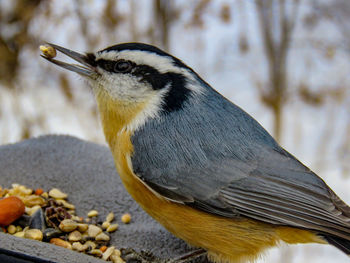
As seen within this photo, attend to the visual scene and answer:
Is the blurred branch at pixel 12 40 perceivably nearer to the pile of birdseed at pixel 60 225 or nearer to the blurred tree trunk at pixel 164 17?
the blurred tree trunk at pixel 164 17

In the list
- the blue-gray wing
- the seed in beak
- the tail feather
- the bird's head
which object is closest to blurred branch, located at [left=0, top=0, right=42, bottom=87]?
the seed in beak

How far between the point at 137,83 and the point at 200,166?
38 cm

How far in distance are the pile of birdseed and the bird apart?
0.20 meters

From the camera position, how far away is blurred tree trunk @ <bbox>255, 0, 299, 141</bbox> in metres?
4.02

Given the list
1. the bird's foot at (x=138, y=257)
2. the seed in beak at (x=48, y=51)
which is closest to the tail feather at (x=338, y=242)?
the bird's foot at (x=138, y=257)

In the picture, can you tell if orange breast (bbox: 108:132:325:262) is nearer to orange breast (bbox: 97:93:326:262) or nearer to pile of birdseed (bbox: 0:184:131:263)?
orange breast (bbox: 97:93:326:262)

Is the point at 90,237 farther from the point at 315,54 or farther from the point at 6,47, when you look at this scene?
the point at 315,54

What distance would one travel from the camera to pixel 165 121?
165 centimetres

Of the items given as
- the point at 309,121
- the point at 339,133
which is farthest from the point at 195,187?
the point at 309,121

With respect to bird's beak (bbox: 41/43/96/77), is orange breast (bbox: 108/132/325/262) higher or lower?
lower

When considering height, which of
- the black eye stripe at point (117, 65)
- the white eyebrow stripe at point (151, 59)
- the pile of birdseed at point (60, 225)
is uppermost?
the white eyebrow stripe at point (151, 59)

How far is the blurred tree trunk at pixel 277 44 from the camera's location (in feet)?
13.2

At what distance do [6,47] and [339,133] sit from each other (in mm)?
3046

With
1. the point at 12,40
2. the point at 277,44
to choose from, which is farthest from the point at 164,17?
the point at 12,40
